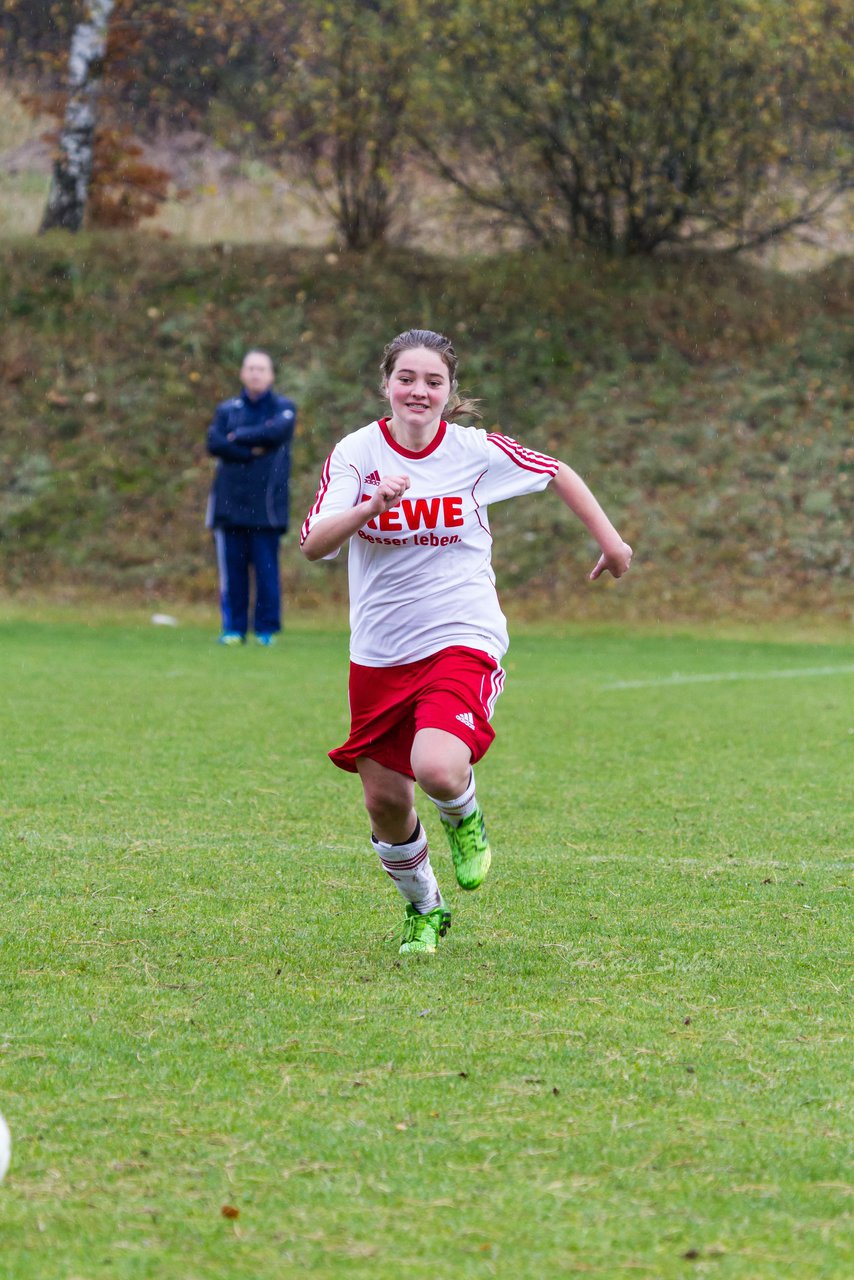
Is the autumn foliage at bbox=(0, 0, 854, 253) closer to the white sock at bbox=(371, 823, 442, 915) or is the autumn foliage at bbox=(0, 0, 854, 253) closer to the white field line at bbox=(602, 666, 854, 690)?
the white field line at bbox=(602, 666, 854, 690)

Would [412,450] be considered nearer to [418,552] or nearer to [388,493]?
[418,552]

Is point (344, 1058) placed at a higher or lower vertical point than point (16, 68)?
lower

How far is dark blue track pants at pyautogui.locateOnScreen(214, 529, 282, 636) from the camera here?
1517cm

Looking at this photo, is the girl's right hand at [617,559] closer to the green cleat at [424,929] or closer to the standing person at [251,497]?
the green cleat at [424,929]

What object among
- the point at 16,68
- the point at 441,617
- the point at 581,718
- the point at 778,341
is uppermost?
the point at 16,68

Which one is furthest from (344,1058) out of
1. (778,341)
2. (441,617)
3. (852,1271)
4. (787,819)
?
(778,341)

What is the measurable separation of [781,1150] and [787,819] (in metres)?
4.18

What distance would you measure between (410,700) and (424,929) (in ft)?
2.23

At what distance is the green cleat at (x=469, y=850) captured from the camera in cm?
512

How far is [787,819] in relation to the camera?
7230mm

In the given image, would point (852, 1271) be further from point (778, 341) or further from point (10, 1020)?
point (778, 341)

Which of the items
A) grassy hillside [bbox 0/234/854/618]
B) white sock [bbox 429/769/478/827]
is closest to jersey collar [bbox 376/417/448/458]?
white sock [bbox 429/769/478/827]

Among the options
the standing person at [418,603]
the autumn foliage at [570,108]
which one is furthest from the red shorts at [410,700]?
the autumn foliage at [570,108]

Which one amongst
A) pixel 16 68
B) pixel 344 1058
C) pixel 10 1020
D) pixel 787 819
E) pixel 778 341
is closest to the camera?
pixel 344 1058
